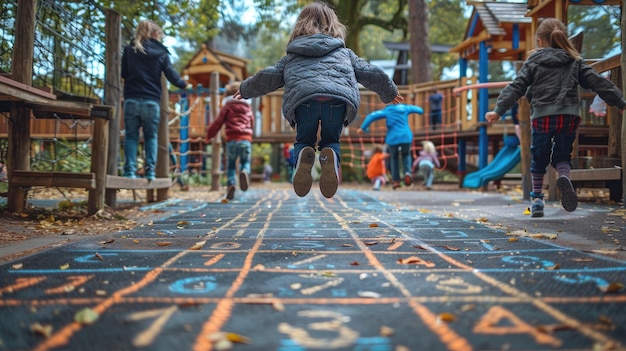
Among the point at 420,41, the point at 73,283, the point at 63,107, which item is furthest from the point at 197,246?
the point at 420,41

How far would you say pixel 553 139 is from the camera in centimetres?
408

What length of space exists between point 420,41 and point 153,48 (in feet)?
35.0

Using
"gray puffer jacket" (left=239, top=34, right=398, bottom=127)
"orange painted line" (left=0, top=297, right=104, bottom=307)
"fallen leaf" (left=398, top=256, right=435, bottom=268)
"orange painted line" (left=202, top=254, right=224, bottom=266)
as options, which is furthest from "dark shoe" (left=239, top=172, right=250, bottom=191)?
"orange painted line" (left=0, top=297, right=104, bottom=307)

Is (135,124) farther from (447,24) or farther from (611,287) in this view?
(447,24)

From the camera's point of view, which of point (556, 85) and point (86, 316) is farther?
point (556, 85)

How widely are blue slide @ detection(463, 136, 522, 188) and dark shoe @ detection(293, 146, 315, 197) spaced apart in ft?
20.9

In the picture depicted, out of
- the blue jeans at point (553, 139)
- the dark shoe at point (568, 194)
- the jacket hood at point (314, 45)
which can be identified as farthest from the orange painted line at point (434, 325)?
the blue jeans at point (553, 139)

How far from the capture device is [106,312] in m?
1.40

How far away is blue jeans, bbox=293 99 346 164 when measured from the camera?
3395 millimetres

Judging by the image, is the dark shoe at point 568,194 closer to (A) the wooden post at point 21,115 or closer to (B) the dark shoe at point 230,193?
(B) the dark shoe at point 230,193

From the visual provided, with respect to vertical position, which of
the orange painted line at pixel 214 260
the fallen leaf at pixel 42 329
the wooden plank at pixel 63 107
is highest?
the wooden plank at pixel 63 107

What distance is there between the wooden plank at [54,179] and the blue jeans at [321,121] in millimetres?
1889

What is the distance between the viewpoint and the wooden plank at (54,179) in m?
3.95

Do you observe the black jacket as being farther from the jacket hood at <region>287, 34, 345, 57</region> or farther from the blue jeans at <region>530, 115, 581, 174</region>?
the blue jeans at <region>530, 115, 581, 174</region>
